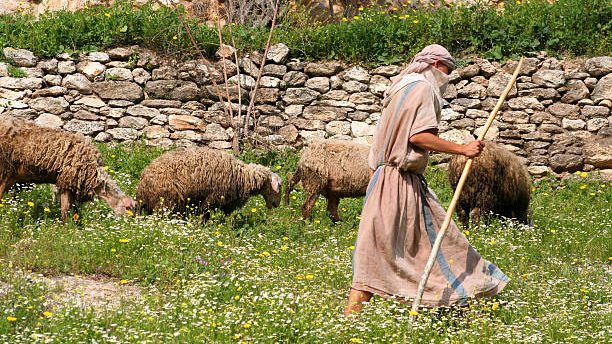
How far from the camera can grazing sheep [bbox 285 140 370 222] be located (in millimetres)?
11336

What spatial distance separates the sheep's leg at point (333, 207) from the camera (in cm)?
1163

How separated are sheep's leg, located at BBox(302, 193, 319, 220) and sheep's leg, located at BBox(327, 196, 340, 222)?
0.69 feet

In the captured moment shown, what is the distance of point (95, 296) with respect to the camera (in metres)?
7.45

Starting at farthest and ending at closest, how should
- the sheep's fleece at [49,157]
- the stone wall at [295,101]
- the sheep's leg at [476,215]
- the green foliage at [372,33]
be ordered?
the green foliage at [372,33] → the stone wall at [295,101] → the sheep's leg at [476,215] → the sheep's fleece at [49,157]

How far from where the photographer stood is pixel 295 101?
49.7 feet

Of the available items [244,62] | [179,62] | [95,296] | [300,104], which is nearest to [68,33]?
[179,62]

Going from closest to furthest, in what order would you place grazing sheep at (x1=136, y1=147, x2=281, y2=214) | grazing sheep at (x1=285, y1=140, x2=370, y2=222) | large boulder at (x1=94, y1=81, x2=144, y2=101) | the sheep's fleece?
the sheep's fleece < grazing sheep at (x1=136, y1=147, x2=281, y2=214) < grazing sheep at (x1=285, y1=140, x2=370, y2=222) < large boulder at (x1=94, y1=81, x2=144, y2=101)

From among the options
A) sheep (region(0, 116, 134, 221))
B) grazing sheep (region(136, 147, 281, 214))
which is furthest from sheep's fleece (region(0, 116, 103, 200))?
grazing sheep (region(136, 147, 281, 214))

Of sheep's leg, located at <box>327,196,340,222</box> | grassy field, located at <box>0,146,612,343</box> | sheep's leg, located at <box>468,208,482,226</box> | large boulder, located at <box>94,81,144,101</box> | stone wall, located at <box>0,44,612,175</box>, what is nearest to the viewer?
grassy field, located at <box>0,146,612,343</box>

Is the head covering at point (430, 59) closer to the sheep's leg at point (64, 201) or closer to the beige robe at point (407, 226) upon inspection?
the beige robe at point (407, 226)

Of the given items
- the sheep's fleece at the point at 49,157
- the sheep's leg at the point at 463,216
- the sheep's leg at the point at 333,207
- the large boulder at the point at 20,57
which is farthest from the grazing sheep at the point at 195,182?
the large boulder at the point at 20,57

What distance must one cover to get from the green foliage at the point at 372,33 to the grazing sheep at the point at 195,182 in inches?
187

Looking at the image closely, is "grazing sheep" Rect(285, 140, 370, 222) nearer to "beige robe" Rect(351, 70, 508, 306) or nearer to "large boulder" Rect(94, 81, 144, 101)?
"large boulder" Rect(94, 81, 144, 101)

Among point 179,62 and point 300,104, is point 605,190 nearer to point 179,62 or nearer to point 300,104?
point 300,104
